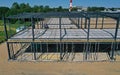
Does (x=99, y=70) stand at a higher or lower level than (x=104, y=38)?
lower

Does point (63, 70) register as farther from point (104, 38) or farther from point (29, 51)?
point (29, 51)

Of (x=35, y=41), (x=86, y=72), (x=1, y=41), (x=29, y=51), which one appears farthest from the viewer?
(x=1, y=41)

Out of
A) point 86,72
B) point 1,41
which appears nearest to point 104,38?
point 86,72

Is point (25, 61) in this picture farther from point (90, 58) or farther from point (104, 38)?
point (104, 38)

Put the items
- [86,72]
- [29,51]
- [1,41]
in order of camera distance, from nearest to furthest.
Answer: [86,72], [29,51], [1,41]

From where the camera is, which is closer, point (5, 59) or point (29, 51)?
point (5, 59)

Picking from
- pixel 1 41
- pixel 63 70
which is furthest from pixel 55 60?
pixel 1 41
